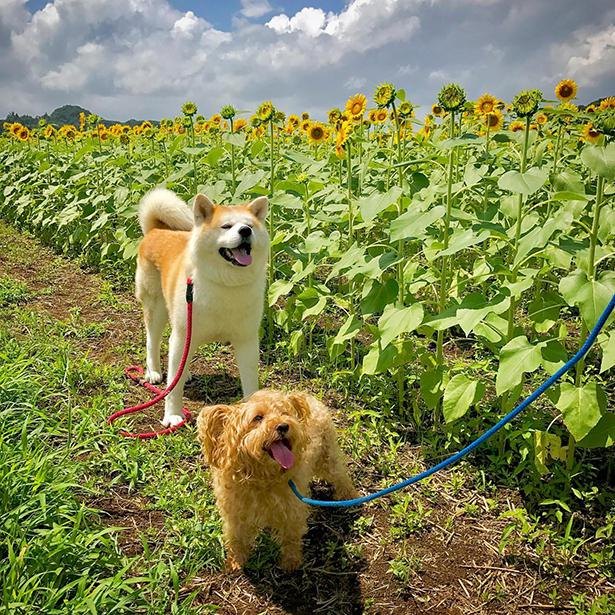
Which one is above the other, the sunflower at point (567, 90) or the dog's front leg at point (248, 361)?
the sunflower at point (567, 90)

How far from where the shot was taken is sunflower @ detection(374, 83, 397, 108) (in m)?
2.89

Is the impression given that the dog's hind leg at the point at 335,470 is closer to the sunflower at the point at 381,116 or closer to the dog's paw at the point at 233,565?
the dog's paw at the point at 233,565

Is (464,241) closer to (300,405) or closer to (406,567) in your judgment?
(300,405)

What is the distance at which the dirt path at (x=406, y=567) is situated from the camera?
2.31 m

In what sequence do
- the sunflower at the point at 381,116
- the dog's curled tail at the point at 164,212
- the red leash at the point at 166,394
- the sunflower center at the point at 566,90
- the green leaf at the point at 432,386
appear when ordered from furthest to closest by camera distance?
1. the sunflower at the point at 381,116
2. the sunflower center at the point at 566,90
3. the dog's curled tail at the point at 164,212
4. the red leash at the point at 166,394
5. the green leaf at the point at 432,386

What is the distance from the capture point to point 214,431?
89.4 inches

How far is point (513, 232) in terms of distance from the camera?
3.00 metres

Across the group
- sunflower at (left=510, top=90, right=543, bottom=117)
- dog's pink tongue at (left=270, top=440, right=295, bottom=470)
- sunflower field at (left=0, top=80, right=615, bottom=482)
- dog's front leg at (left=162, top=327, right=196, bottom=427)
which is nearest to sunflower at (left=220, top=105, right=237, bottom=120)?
sunflower field at (left=0, top=80, right=615, bottom=482)

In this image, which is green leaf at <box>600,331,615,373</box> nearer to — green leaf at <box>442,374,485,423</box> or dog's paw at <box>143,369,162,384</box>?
green leaf at <box>442,374,485,423</box>

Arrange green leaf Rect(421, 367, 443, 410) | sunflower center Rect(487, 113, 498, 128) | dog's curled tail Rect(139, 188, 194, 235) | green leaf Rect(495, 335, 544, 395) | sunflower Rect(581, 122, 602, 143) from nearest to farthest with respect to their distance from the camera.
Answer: green leaf Rect(495, 335, 544, 395) < green leaf Rect(421, 367, 443, 410) < sunflower Rect(581, 122, 602, 143) < dog's curled tail Rect(139, 188, 194, 235) < sunflower center Rect(487, 113, 498, 128)

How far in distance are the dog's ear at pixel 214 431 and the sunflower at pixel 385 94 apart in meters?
1.75

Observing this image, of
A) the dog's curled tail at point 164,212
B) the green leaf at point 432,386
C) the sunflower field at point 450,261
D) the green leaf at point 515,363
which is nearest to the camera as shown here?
the green leaf at point 515,363

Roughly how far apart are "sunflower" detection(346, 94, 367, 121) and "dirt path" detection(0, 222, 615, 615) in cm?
240

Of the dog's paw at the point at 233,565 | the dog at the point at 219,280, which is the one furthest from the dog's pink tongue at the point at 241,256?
the dog's paw at the point at 233,565
